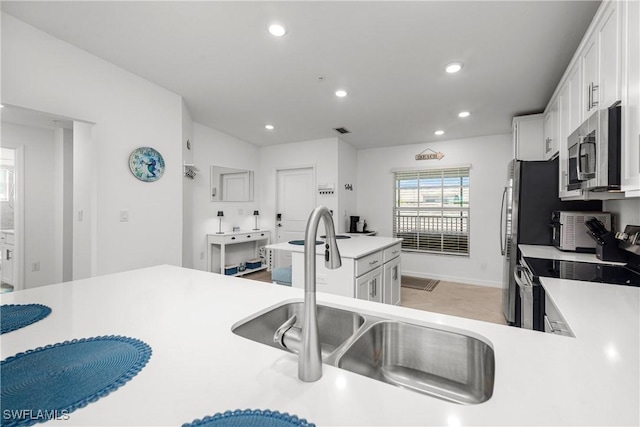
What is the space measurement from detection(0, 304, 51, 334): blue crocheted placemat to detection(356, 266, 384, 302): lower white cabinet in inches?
A: 76.4

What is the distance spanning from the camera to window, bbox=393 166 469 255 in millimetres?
4777

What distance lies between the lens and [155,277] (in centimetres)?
157

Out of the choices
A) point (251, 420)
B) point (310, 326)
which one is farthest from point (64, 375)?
point (310, 326)

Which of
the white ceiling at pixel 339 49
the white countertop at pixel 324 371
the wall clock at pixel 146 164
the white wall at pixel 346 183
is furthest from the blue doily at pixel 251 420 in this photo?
the white wall at pixel 346 183

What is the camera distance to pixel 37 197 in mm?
3742

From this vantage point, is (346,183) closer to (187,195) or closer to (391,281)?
(391,281)

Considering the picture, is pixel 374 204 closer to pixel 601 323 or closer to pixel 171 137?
pixel 171 137

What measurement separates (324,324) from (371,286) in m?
1.60

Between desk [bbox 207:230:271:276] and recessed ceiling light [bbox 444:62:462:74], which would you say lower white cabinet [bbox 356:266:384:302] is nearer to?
recessed ceiling light [bbox 444:62:462:74]

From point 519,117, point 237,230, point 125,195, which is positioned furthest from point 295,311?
point 237,230

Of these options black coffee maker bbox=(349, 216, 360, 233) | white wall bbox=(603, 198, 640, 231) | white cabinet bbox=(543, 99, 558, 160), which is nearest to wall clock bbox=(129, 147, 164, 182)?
black coffee maker bbox=(349, 216, 360, 233)

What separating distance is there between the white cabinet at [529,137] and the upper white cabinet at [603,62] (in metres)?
1.67

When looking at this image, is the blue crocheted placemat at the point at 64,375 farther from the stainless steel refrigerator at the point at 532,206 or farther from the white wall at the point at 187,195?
the stainless steel refrigerator at the point at 532,206

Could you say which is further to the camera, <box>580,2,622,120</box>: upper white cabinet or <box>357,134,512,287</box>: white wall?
<box>357,134,512,287</box>: white wall
